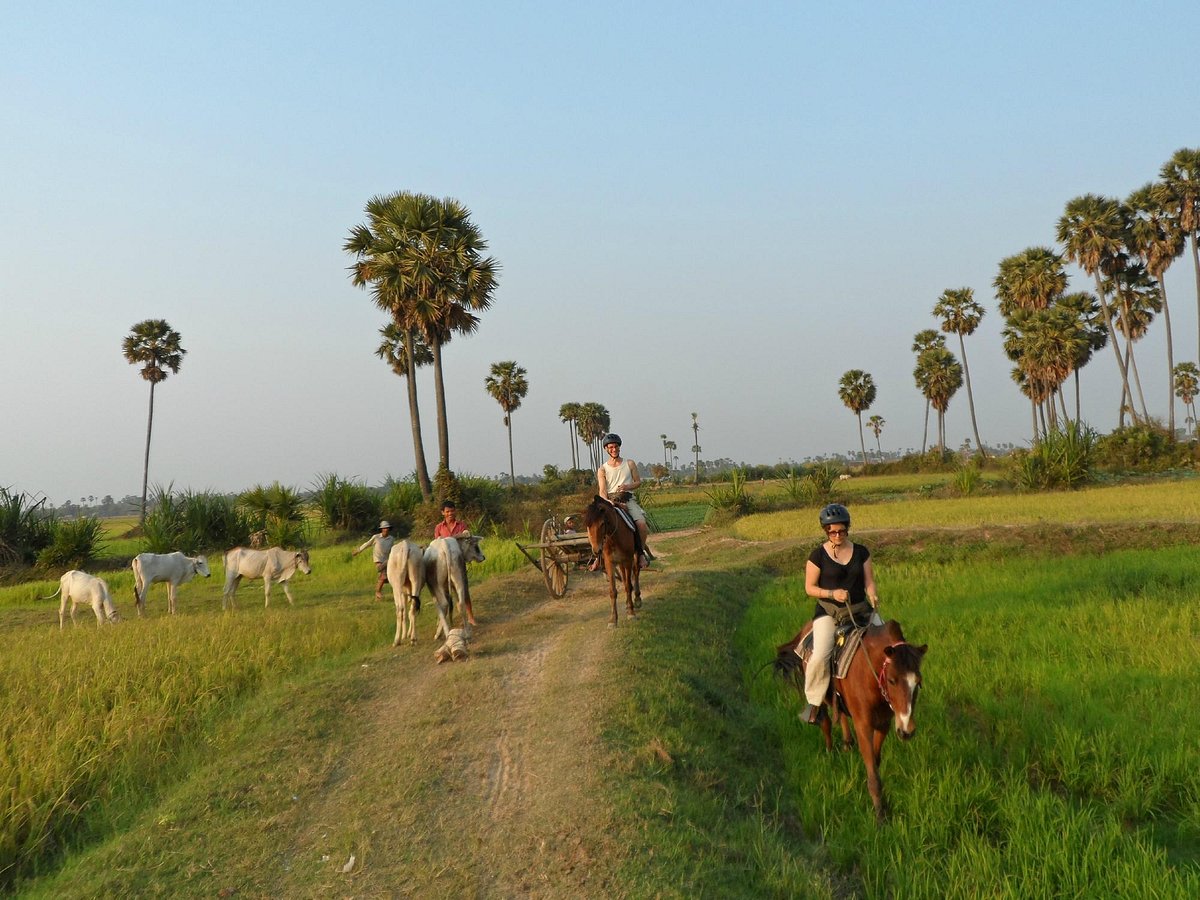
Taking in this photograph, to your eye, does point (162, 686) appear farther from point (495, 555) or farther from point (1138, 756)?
point (495, 555)

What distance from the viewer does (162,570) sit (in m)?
15.2

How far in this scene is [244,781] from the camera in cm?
607

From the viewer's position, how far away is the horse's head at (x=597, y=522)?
1067 cm

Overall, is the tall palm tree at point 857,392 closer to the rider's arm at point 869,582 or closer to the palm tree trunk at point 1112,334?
the palm tree trunk at point 1112,334

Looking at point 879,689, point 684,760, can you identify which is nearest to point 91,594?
point 684,760

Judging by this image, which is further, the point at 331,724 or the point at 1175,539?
the point at 1175,539

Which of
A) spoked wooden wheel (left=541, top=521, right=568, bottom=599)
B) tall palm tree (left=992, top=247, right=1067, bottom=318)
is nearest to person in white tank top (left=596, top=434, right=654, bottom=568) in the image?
spoked wooden wheel (left=541, top=521, right=568, bottom=599)

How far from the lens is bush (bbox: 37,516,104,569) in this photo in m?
23.5

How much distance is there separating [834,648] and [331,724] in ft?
16.1

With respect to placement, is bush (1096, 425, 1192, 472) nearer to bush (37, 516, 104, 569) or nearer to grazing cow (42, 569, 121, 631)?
grazing cow (42, 569, 121, 631)

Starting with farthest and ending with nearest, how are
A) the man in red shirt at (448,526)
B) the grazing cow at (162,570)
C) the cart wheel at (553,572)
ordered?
the grazing cow at (162,570) < the cart wheel at (553,572) < the man in red shirt at (448,526)

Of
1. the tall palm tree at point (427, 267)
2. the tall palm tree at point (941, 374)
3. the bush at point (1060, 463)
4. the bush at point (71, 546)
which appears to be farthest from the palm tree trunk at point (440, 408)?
the tall palm tree at point (941, 374)

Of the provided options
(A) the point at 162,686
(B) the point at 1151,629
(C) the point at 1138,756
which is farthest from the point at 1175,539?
(A) the point at 162,686

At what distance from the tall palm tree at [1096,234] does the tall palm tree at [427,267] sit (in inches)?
1528
